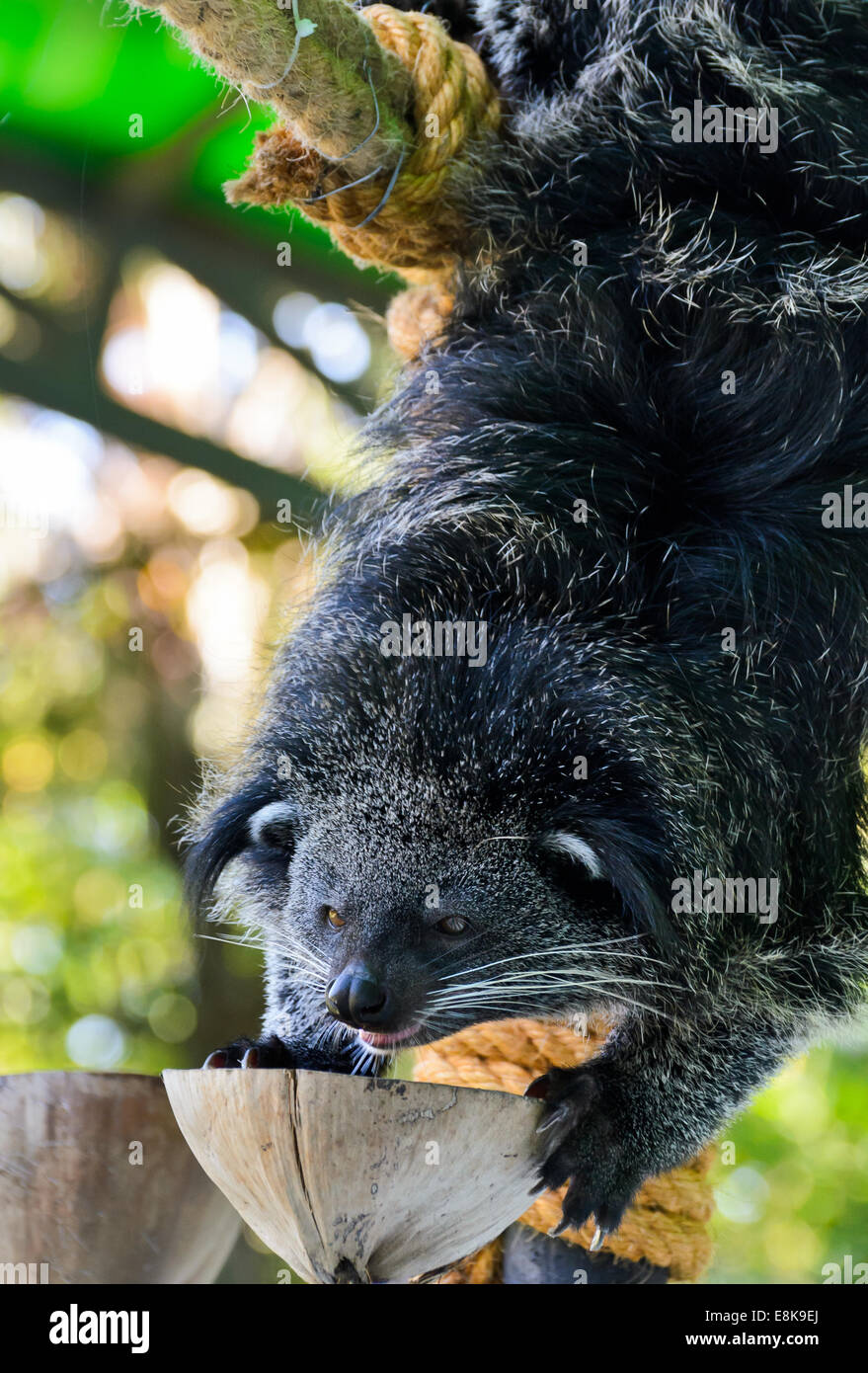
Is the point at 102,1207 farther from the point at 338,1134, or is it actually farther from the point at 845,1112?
the point at 845,1112

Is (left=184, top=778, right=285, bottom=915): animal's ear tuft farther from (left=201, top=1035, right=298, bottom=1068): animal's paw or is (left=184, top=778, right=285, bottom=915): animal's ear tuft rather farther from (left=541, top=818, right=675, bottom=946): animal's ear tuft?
A: (left=541, top=818, right=675, bottom=946): animal's ear tuft

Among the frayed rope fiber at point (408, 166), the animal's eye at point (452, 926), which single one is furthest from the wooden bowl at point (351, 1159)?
the frayed rope fiber at point (408, 166)

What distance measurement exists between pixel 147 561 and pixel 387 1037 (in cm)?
388

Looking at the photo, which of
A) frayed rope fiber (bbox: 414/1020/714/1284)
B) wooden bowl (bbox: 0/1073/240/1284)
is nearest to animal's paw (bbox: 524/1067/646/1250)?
frayed rope fiber (bbox: 414/1020/714/1284)

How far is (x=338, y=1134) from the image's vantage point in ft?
5.65

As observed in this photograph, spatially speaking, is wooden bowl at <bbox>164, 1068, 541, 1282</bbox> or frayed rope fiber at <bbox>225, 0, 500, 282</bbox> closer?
wooden bowl at <bbox>164, 1068, 541, 1282</bbox>

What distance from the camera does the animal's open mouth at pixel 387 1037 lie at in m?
2.07

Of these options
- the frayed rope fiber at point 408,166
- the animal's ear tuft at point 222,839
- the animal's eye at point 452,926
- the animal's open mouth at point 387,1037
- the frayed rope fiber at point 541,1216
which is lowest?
the frayed rope fiber at point 541,1216

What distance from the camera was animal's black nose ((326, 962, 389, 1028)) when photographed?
194 centimetres

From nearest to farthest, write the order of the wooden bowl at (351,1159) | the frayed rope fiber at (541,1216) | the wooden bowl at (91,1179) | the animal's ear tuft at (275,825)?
1. the wooden bowl at (351,1159)
2. the wooden bowl at (91,1179)
3. the animal's ear tuft at (275,825)
4. the frayed rope fiber at (541,1216)

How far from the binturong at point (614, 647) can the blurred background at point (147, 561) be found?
0.54 m

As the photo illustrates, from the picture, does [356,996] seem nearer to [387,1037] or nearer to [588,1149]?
[387,1037]

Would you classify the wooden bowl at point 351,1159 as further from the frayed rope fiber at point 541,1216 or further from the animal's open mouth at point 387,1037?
the frayed rope fiber at point 541,1216

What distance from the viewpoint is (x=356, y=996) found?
194 centimetres
